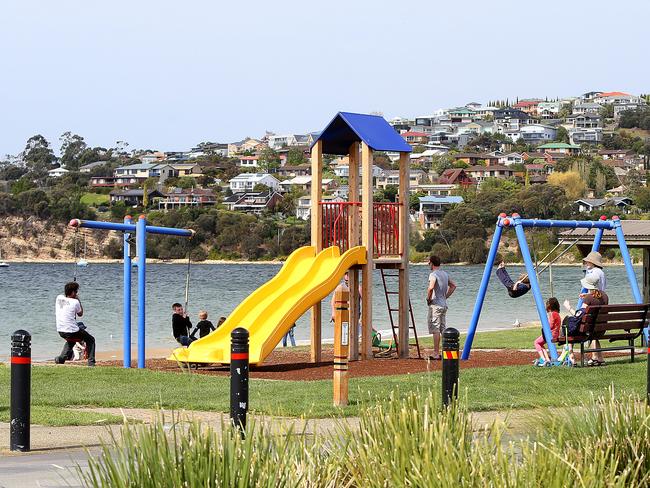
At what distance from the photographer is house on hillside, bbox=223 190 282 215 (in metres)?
152

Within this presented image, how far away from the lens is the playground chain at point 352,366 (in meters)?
17.8

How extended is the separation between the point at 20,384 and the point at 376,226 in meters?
11.9

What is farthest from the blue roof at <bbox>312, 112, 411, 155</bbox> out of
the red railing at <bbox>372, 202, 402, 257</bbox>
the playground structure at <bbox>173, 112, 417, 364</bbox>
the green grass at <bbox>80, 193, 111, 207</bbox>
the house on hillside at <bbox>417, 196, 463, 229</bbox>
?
the green grass at <bbox>80, 193, 111, 207</bbox>

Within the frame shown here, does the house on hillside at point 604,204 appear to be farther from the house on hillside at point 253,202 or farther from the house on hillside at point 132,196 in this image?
the house on hillside at point 132,196

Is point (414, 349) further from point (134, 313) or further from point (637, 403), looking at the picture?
point (134, 313)

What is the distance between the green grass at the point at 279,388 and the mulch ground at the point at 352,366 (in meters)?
1.26

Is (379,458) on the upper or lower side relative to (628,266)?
lower

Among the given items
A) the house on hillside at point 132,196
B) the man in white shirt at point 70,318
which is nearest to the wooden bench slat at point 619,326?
the man in white shirt at point 70,318

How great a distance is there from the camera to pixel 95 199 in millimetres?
167125

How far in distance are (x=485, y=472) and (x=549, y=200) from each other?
425ft

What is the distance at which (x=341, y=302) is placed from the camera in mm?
13195

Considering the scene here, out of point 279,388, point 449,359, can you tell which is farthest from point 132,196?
point 449,359

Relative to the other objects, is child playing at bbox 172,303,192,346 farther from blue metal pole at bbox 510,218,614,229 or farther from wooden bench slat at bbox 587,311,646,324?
wooden bench slat at bbox 587,311,646,324

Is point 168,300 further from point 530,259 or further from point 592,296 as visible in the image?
point 592,296
